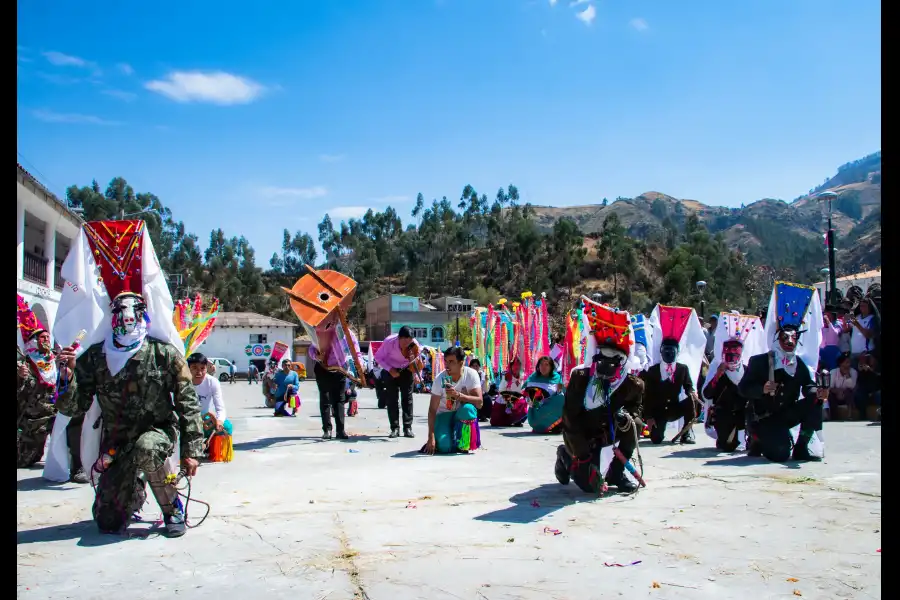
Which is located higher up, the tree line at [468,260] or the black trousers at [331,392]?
the tree line at [468,260]

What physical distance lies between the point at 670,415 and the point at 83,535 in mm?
7887

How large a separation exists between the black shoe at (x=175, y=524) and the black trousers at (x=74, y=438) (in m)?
2.73

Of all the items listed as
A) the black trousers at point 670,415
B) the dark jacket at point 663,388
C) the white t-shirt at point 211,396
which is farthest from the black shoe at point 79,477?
the black trousers at point 670,415

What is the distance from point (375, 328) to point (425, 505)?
72.2 m

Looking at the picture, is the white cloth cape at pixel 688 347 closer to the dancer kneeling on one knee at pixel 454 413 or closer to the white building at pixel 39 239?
the dancer kneeling on one knee at pixel 454 413

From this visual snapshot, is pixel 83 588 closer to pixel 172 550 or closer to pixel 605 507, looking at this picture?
pixel 172 550

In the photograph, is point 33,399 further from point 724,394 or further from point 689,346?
point 689,346

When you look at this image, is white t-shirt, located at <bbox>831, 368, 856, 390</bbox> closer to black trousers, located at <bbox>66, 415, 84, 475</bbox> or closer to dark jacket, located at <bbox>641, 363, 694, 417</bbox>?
dark jacket, located at <bbox>641, 363, 694, 417</bbox>

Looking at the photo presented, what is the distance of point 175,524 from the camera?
5383 mm

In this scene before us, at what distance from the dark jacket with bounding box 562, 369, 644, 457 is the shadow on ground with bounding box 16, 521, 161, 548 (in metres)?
3.58

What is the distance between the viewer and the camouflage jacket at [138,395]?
5.36 m

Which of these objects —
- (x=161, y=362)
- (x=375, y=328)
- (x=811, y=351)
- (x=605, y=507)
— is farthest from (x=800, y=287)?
(x=375, y=328)

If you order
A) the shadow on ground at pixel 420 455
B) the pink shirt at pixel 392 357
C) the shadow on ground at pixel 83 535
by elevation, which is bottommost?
the shadow on ground at pixel 420 455

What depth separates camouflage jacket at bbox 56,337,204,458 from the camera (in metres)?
5.36
